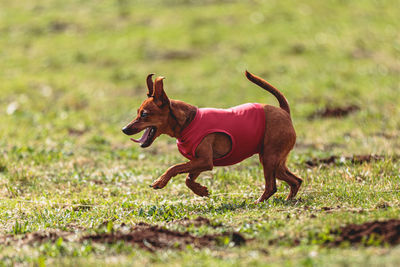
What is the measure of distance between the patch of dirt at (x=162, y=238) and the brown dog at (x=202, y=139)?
1.11 meters

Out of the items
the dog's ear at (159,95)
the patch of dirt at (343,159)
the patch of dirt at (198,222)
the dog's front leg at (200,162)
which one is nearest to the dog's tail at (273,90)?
the dog's front leg at (200,162)

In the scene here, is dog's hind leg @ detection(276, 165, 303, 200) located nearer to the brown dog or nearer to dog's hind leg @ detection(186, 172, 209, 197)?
the brown dog

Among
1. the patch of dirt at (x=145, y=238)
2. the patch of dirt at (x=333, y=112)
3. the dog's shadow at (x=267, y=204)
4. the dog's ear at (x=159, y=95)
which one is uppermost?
the dog's ear at (x=159, y=95)

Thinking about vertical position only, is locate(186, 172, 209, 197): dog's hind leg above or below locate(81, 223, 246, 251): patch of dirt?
below

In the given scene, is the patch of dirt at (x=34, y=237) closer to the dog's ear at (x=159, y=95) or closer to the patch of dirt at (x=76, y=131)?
the dog's ear at (x=159, y=95)

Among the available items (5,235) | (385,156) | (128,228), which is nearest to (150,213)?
(128,228)

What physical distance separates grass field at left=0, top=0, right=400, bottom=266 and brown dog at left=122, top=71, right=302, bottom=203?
0.41m

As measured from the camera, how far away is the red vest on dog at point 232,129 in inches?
261

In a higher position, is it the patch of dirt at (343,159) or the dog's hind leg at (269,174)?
the dog's hind leg at (269,174)

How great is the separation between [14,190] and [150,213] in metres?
2.94

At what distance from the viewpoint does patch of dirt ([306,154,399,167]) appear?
8.97 meters

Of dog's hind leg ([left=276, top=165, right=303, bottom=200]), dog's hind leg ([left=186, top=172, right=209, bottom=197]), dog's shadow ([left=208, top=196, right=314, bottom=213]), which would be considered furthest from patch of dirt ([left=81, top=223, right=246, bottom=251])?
dog's hind leg ([left=276, top=165, right=303, bottom=200])

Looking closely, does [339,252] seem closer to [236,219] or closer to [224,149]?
[236,219]

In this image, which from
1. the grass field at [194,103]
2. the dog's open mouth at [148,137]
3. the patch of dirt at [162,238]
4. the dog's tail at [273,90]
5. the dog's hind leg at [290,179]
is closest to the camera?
the patch of dirt at [162,238]
